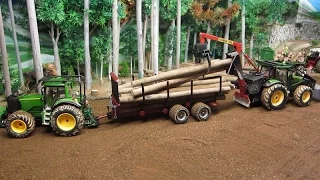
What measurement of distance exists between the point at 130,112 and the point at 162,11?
10.7 meters

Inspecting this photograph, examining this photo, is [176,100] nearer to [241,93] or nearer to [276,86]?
[241,93]

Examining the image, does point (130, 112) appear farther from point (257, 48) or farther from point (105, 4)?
point (257, 48)

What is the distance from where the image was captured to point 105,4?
13.7 meters

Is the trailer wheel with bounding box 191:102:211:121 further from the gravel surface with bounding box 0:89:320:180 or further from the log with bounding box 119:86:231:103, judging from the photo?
the log with bounding box 119:86:231:103

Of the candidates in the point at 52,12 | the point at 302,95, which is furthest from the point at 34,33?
the point at 302,95

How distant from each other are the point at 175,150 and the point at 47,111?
392cm

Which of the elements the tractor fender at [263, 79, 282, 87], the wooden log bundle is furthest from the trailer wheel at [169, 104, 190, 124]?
the tractor fender at [263, 79, 282, 87]

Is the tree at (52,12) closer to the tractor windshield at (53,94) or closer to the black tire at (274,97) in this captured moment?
the tractor windshield at (53,94)

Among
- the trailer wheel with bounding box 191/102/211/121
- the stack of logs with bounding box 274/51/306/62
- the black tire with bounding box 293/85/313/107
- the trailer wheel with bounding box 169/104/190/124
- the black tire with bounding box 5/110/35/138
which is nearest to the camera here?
the black tire with bounding box 5/110/35/138

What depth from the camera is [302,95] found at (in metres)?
10.8

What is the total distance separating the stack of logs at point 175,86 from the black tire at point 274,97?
1.50 metres

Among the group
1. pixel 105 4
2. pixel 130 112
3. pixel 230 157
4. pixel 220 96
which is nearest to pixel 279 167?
pixel 230 157

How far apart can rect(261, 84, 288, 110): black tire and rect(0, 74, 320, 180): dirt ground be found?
62cm

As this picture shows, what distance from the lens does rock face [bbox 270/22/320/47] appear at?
936 inches
